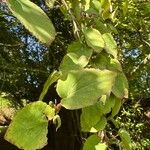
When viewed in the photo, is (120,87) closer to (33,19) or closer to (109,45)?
(109,45)

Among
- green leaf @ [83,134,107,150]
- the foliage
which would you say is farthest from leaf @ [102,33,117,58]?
green leaf @ [83,134,107,150]

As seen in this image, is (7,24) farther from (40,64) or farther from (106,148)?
(106,148)

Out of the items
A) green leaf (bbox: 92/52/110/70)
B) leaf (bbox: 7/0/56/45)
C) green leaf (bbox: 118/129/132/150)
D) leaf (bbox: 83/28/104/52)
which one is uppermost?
leaf (bbox: 7/0/56/45)

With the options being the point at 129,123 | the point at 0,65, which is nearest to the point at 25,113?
the point at 0,65

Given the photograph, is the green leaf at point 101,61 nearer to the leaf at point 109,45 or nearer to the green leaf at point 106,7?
the leaf at point 109,45

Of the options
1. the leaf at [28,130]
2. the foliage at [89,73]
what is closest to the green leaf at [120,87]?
the foliage at [89,73]

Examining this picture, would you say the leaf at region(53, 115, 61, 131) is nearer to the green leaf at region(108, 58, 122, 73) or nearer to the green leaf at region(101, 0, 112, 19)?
the green leaf at region(108, 58, 122, 73)

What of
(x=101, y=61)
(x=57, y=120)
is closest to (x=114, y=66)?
(x=101, y=61)
